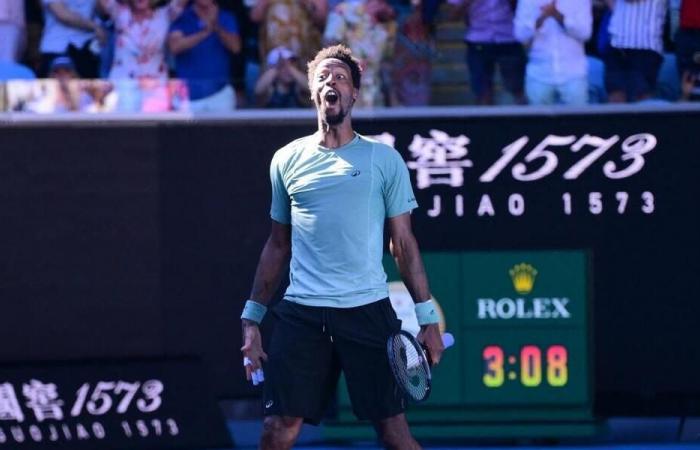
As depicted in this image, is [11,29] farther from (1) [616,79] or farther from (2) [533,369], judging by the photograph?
(2) [533,369]

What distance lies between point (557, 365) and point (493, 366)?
360mm

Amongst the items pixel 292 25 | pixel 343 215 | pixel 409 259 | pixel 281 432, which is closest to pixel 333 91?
pixel 343 215

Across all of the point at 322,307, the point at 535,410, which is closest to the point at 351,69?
the point at 322,307

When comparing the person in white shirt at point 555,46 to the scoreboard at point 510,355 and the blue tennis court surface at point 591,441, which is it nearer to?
the scoreboard at point 510,355

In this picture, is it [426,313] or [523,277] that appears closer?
[426,313]

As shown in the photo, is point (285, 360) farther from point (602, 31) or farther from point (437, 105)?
point (602, 31)

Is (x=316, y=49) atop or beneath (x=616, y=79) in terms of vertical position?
atop

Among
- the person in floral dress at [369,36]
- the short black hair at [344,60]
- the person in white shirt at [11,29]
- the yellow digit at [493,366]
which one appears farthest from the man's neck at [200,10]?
the short black hair at [344,60]

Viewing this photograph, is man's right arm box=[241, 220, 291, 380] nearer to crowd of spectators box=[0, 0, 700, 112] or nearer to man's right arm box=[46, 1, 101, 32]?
crowd of spectators box=[0, 0, 700, 112]

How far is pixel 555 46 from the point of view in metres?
8.34

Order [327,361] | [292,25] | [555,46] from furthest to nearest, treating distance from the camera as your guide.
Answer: [292,25]
[555,46]
[327,361]

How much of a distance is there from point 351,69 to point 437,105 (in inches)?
112

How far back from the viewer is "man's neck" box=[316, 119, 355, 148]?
531 cm

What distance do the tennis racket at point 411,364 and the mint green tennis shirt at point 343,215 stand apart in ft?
0.69
